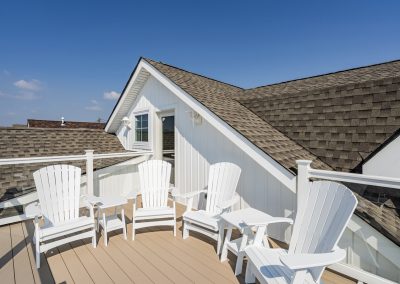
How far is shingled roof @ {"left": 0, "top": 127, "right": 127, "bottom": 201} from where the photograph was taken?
397 centimetres

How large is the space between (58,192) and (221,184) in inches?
91.7

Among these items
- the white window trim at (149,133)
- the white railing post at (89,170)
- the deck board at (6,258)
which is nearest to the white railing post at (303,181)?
the deck board at (6,258)

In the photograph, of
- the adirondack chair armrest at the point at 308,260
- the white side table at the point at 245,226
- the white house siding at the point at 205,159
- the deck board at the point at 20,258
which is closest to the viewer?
the adirondack chair armrest at the point at 308,260

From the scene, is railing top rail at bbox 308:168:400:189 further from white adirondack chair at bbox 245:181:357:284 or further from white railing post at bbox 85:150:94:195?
white railing post at bbox 85:150:94:195

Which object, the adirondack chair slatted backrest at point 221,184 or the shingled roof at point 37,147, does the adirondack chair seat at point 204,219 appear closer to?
the adirondack chair slatted backrest at point 221,184

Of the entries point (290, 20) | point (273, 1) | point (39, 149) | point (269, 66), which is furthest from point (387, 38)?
point (39, 149)

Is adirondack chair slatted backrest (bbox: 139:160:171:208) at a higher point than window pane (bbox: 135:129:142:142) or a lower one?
lower

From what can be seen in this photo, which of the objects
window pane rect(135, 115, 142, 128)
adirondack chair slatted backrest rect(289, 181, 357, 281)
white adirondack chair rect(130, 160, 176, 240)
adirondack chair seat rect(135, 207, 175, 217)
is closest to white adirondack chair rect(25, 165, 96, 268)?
adirondack chair seat rect(135, 207, 175, 217)

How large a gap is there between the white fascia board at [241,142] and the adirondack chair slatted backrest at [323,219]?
20.5 inches

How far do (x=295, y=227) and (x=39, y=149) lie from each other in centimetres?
575

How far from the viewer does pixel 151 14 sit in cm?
829

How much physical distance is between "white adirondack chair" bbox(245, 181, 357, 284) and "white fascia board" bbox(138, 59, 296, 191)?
530 millimetres

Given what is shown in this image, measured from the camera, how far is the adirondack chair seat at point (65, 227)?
2.66 m

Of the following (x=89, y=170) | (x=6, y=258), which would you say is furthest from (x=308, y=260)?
(x=89, y=170)
